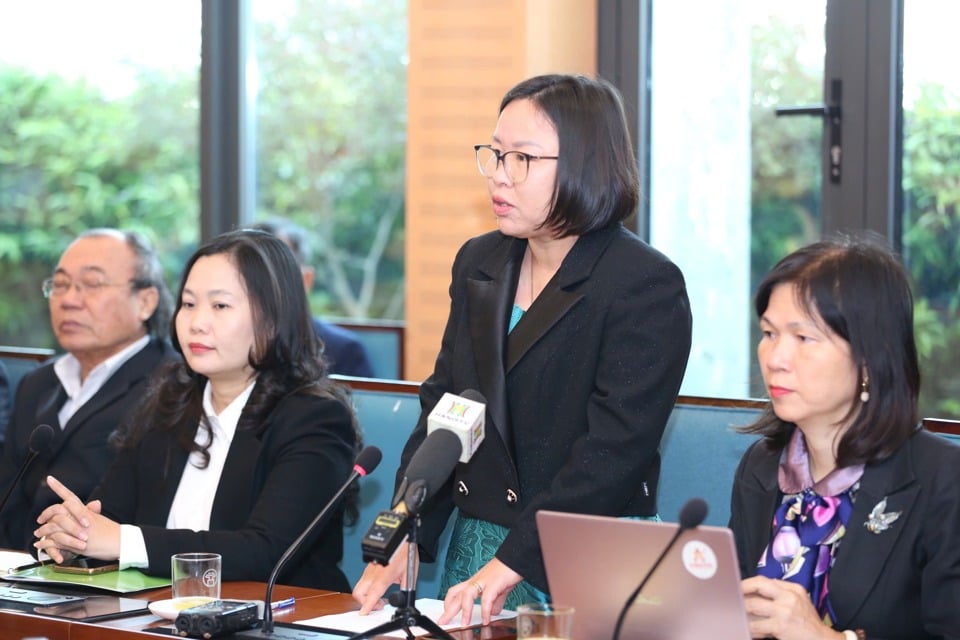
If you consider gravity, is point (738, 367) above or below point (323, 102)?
below

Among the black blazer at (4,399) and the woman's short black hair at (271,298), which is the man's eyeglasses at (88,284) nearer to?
the black blazer at (4,399)

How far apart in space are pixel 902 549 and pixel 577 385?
601mm

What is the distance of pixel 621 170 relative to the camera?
235 centimetres

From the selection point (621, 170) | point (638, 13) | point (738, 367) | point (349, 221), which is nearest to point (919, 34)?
point (638, 13)

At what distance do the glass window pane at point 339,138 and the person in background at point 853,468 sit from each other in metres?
3.68

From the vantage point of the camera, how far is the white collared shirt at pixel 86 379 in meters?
3.63

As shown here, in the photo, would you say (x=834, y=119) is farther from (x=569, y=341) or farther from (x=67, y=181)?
(x=67, y=181)

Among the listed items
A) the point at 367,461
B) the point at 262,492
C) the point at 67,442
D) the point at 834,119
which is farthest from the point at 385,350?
the point at 367,461

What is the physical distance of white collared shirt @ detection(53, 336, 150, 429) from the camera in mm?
3633

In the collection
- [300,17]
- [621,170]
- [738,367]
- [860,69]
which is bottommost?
[738,367]

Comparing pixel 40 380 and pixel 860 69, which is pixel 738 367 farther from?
pixel 40 380

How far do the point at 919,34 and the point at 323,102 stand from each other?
2.98 metres

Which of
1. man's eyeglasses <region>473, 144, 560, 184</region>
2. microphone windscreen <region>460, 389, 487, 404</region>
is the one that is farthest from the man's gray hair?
microphone windscreen <region>460, 389, 487, 404</region>

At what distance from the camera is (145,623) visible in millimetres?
2059
